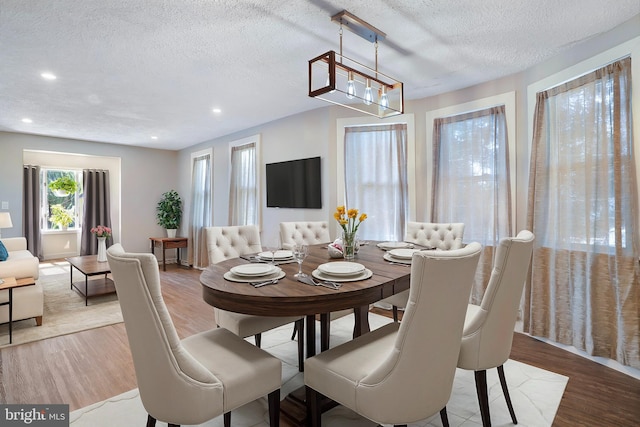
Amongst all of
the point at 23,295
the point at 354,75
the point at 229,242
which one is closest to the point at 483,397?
the point at 229,242

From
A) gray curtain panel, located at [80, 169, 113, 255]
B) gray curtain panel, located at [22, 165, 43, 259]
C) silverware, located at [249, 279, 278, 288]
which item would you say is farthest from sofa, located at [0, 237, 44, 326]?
gray curtain panel, located at [22, 165, 43, 259]

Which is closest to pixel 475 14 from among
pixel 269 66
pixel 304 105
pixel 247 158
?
pixel 269 66

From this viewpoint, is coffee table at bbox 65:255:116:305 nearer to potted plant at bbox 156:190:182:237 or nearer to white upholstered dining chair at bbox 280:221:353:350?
potted plant at bbox 156:190:182:237

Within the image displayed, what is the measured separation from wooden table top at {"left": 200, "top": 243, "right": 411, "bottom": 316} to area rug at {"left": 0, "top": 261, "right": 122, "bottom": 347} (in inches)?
98.3

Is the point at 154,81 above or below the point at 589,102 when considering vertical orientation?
above

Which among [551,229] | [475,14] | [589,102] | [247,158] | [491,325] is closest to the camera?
[491,325]

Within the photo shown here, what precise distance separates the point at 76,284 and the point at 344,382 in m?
5.05

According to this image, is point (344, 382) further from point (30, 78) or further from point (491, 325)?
point (30, 78)

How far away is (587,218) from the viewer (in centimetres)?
263

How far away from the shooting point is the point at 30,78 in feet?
10.6

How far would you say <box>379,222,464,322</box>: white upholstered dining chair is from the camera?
8.96 feet

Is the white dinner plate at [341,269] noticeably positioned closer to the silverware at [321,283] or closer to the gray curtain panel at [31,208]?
the silverware at [321,283]

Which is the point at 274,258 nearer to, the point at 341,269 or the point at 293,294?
the point at 341,269

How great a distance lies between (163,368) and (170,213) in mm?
6451
